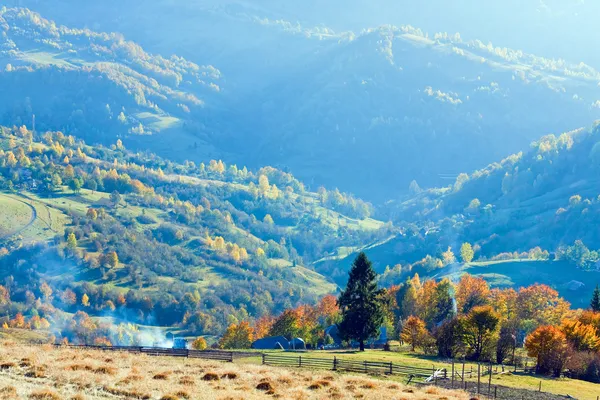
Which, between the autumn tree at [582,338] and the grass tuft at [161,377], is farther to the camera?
the autumn tree at [582,338]

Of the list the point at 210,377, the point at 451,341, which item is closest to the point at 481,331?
the point at 451,341

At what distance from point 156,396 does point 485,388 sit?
37233 millimetres

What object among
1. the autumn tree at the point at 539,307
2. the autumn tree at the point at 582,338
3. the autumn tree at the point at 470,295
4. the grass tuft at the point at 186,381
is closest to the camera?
the grass tuft at the point at 186,381

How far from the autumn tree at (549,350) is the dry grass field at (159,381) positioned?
36833 millimetres

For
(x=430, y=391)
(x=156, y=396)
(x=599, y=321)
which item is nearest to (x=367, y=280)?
(x=599, y=321)

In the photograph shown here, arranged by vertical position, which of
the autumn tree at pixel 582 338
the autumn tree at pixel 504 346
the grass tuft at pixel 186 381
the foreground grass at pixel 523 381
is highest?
the autumn tree at pixel 582 338

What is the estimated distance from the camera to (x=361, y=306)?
109375 millimetres

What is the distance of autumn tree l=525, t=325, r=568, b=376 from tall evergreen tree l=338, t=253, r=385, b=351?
2216 centimetres

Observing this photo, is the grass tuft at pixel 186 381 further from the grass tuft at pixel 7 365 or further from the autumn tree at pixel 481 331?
the autumn tree at pixel 481 331

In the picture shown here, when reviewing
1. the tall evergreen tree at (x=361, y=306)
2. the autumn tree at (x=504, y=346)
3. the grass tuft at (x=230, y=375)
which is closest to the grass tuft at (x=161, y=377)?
the grass tuft at (x=230, y=375)

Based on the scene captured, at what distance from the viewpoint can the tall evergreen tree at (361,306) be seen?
108m

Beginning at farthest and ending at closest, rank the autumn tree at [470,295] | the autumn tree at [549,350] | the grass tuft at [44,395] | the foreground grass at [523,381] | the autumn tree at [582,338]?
the autumn tree at [470,295] → the autumn tree at [582,338] → the autumn tree at [549,350] → the foreground grass at [523,381] → the grass tuft at [44,395]

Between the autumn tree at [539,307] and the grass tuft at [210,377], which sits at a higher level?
the autumn tree at [539,307]

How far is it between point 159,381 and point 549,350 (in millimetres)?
60870
